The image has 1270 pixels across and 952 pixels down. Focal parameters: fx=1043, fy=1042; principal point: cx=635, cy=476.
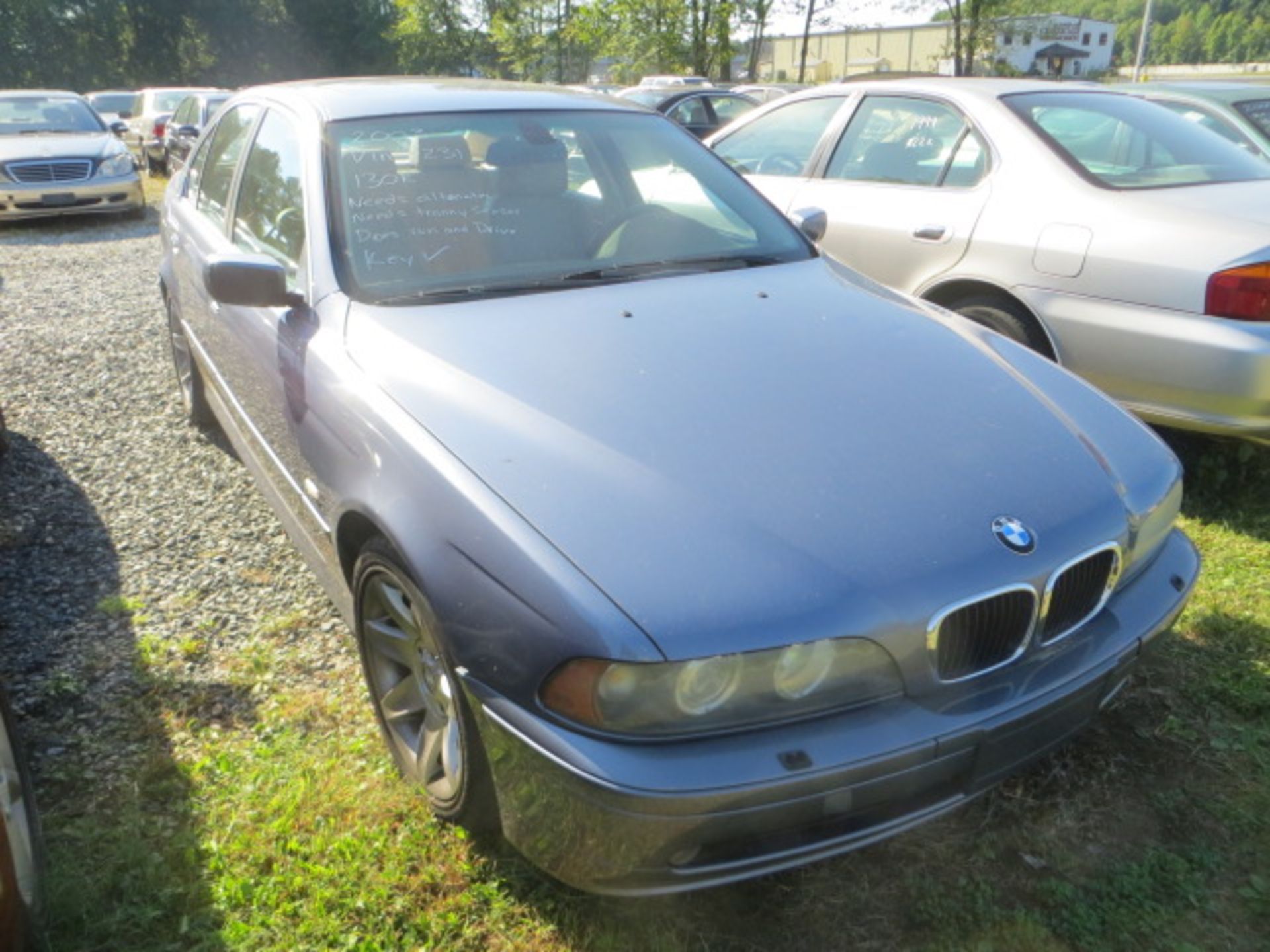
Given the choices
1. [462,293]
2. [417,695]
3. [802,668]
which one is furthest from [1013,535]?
[462,293]

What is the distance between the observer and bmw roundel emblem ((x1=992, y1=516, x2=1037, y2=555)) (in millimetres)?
2006

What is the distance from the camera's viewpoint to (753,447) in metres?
2.19

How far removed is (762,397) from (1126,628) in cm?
92

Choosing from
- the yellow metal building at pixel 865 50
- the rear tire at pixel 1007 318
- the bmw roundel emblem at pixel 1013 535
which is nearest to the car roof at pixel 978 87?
the rear tire at pixel 1007 318

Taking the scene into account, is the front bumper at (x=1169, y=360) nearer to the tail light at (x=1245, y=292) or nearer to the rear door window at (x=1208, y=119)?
the tail light at (x=1245, y=292)

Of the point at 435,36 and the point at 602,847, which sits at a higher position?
the point at 435,36

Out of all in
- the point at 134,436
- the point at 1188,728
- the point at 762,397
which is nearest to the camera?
the point at 762,397

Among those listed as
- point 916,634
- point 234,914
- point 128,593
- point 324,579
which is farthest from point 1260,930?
point 128,593

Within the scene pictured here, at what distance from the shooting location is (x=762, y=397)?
7.81 ft

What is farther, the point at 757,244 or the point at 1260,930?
the point at 757,244

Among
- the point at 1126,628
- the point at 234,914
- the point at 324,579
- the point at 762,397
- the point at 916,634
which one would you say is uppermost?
the point at 762,397

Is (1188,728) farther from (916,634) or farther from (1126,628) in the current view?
(916,634)

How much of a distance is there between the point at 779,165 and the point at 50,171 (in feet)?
31.2

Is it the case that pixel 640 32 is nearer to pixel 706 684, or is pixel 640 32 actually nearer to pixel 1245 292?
pixel 1245 292
